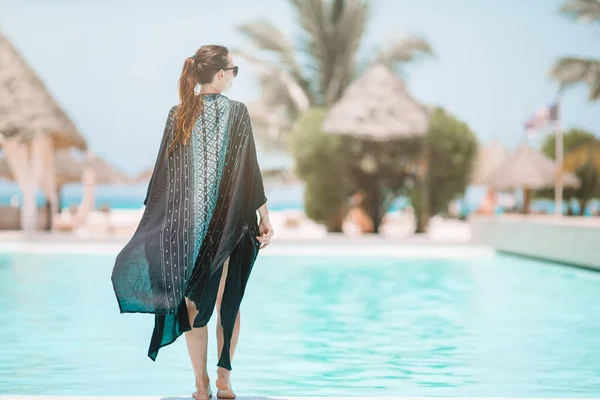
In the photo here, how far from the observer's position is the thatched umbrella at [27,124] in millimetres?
22516

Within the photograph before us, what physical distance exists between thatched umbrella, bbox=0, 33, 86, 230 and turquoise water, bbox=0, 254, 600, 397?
8.79 m

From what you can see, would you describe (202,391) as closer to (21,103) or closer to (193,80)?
(193,80)

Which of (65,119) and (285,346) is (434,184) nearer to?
(65,119)

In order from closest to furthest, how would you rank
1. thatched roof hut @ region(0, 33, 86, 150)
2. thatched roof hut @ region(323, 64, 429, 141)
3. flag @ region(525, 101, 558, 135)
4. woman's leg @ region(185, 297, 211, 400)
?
1. woman's leg @ region(185, 297, 211, 400)
2. thatched roof hut @ region(323, 64, 429, 141)
3. thatched roof hut @ region(0, 33, 86, 150)
4. flag @ region(525, 101, 558, 135)

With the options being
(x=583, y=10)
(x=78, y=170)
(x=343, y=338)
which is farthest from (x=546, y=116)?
(x=343, y=338)

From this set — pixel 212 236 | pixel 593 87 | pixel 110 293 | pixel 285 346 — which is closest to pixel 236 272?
pixel 212 236

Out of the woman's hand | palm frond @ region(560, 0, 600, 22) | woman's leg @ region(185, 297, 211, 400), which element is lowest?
woman's leg @ region(185, 297, 211, 400)

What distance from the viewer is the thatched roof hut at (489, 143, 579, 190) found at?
34.2 m

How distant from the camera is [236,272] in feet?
13.7

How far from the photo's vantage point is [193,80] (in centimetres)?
426

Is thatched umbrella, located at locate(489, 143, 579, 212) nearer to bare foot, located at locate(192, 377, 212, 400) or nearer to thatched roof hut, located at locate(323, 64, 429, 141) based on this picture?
thatched roof hut, located at locate(323, 64, 429, 141)

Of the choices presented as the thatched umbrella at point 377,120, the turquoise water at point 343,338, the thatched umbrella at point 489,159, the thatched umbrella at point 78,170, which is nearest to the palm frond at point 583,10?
the thatched umbrella at point 377,120

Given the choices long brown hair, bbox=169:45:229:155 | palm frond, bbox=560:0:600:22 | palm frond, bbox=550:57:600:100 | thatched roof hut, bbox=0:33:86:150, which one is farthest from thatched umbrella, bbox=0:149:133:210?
long brown hair, bbox=169:45:229:155

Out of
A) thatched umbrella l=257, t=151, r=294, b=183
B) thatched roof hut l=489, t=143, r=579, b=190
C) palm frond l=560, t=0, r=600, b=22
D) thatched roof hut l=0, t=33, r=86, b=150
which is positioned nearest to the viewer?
thatched roof hut l=0, t=33, r=86, b=150
